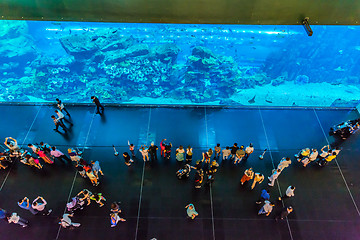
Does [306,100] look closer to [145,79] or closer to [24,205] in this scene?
[145,79]

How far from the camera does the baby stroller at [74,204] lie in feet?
23.2

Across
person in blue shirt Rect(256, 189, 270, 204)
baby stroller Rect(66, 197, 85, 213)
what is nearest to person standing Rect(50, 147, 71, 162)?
baby stroller Rect(66, 197, 85, 213)

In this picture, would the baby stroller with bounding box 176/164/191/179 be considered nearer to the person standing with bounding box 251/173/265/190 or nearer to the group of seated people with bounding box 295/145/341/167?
the person standing with bounding box 251/173/265/190

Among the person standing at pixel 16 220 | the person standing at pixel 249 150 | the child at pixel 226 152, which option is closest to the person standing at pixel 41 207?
the person standing at pixel 16 220

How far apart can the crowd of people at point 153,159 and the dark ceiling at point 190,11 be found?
4363 mm

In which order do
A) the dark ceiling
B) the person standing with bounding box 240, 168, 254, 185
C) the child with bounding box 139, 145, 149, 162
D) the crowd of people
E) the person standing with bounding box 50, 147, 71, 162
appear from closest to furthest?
the crowd of people → the person standing with bounding box 240, 168, 254, 185 → the dark ceiling → the person standing with bounding box 50, 147, 71, 162 → the child with bounding box 139, 145, 149, 162

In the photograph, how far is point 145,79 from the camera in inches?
580

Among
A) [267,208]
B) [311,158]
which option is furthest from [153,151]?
[311,158]

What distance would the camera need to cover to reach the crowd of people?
6887mm

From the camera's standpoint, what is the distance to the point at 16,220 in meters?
6.59

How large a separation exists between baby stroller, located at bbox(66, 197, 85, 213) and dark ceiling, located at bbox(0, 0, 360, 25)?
22.0ft

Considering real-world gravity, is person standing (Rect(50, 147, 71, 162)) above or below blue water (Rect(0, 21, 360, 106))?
below

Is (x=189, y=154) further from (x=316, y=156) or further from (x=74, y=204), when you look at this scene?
(x=316, y=156)

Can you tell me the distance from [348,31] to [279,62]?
400 cm
